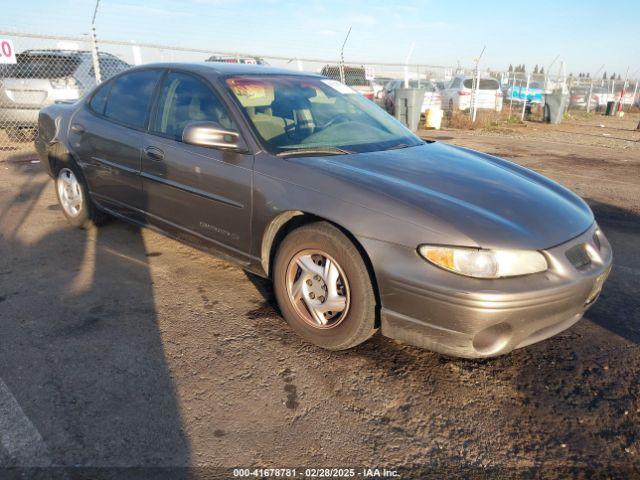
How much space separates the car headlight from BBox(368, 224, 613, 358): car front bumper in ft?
0.10

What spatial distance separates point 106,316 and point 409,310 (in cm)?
192

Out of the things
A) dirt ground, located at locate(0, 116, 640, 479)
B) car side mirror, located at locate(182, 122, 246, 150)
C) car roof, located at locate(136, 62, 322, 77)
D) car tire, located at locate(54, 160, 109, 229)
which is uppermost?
car roof, located at locate(136, 62, 322, 77)

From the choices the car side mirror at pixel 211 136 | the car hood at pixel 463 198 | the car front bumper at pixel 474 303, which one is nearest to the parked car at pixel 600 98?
the car hood at pixel 463 198

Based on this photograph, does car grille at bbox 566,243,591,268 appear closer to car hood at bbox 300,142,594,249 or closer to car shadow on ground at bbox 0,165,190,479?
car hood at bbox 300,142,594,249

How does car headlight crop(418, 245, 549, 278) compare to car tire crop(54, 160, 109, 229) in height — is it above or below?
above

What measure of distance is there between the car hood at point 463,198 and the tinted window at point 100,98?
2.37 m

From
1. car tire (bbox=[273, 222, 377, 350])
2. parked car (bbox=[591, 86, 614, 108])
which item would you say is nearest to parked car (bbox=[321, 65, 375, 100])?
car tire (bbox=[273, 222, 377, 350])

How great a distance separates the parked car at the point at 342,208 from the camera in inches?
91.2

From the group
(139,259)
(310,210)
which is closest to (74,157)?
(139,259)

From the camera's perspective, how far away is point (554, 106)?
60.3ft

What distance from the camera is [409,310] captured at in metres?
2.40

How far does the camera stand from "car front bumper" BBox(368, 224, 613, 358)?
223cm

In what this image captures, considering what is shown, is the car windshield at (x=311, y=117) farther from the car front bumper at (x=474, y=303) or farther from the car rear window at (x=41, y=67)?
the car rear window at (x=41, y=67)

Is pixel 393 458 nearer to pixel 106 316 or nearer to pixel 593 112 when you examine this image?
pixel 106 316
